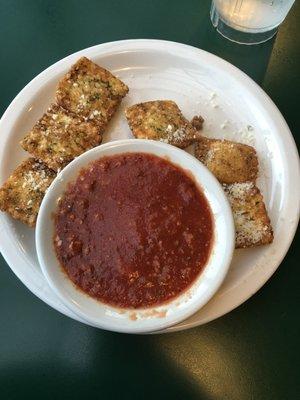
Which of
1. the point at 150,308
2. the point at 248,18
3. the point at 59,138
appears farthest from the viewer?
the point at 248,18

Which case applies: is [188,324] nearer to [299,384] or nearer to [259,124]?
[299,384]

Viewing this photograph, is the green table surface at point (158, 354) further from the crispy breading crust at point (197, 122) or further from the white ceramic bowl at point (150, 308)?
the crispy breading crust at point (197, 122)

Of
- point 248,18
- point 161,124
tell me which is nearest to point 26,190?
point 161,124

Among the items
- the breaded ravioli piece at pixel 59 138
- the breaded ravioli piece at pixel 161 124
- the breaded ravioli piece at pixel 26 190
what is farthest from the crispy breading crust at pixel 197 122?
the breaded ravioli piece at pixel 26 190

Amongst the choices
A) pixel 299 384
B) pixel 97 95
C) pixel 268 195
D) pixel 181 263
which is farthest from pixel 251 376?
pixel 97 95

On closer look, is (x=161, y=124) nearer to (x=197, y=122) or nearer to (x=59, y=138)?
(x=197, y=122)

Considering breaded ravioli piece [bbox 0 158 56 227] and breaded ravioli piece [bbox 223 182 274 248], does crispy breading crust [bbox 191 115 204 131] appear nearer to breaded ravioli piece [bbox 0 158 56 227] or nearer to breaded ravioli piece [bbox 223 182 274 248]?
breaded ravioli piece [bbox 223 182 274 248]
